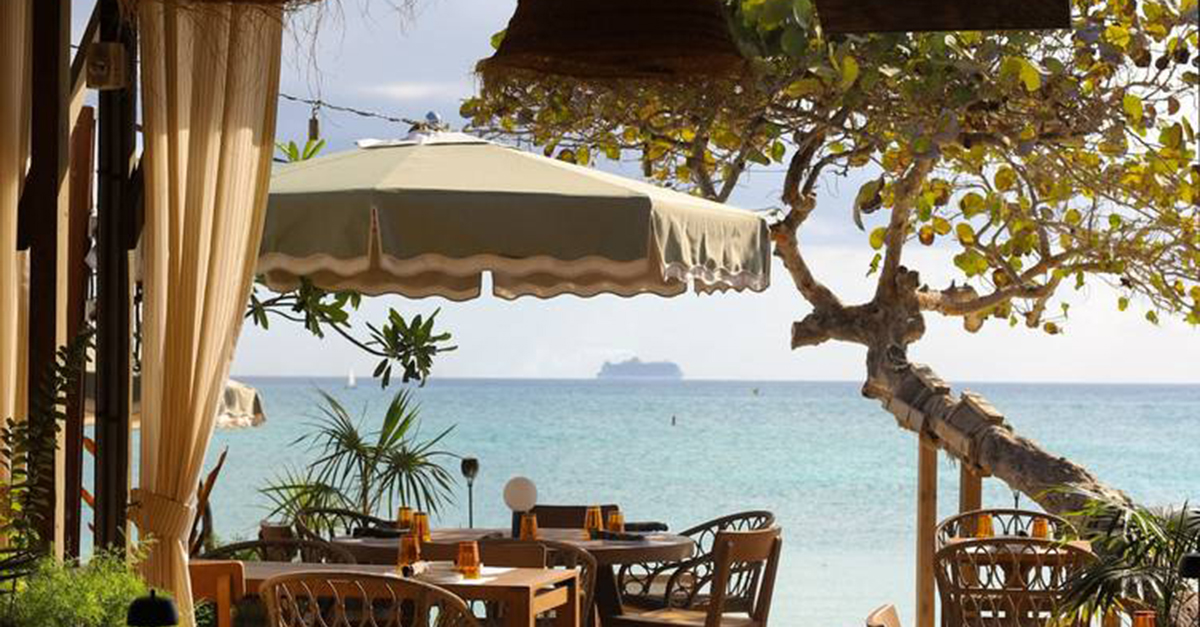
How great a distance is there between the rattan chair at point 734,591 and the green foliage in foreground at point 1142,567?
1.36 metres

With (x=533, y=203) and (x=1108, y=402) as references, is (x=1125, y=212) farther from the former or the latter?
(x=1108, y=402)

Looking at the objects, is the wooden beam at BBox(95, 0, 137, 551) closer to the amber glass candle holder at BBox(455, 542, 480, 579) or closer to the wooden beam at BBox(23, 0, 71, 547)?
→ the wooden beam at BBox(23, 0, 71, 547)

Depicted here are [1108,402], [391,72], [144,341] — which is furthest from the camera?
[1108,402]

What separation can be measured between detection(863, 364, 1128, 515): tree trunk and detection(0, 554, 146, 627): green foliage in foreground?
4.82m

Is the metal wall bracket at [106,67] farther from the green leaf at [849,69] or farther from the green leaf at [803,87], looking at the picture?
the green leaf at [803,87]

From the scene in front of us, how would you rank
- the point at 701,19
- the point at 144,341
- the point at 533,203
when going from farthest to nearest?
the point at 533,203
the point at 144,341
the point at 701,19

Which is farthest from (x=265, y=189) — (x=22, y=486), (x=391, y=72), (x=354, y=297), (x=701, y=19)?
(x=391, y=72)

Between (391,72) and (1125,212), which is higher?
(391,72)

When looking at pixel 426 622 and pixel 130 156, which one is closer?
pixel 130 156

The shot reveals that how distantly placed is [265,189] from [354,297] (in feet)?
13.1

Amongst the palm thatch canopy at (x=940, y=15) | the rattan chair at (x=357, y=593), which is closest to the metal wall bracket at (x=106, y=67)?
the rattan chair at (x=357, y=593)

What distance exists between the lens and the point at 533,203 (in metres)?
6.24

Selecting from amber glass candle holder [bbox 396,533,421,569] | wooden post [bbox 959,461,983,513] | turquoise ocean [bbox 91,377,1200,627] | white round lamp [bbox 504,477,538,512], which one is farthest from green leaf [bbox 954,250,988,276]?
turquoise ocean [bbox 91,377,1200,627]

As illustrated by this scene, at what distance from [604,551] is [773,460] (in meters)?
34.0
